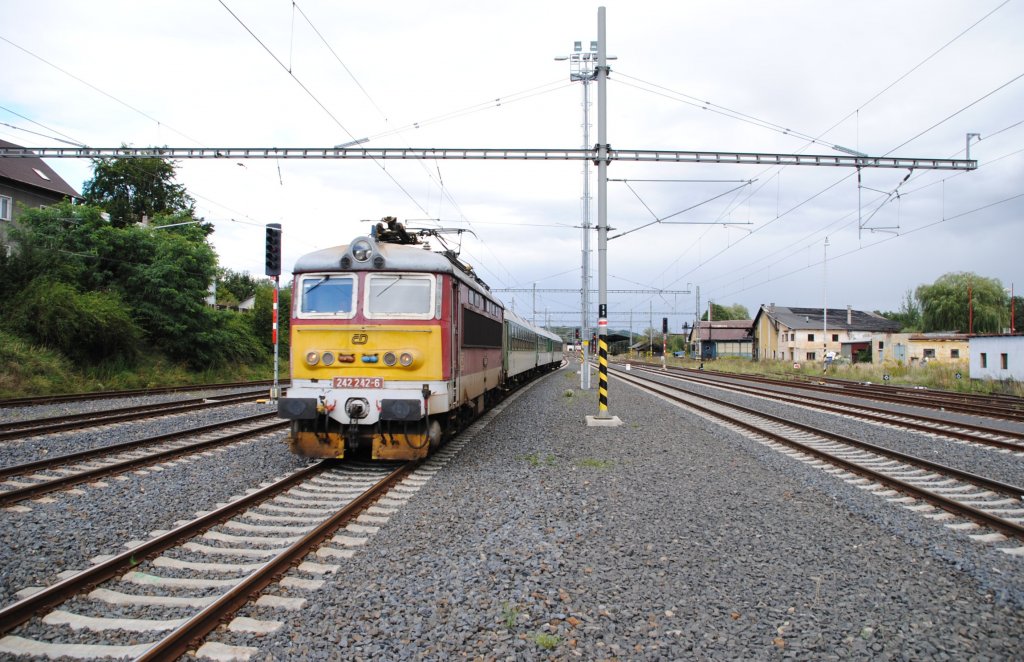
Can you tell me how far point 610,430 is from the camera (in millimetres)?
12844

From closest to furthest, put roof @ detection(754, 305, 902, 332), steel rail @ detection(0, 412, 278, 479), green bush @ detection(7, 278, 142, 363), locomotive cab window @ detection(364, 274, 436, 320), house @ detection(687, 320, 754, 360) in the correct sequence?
1. steel rail @ detection(0, 412, 278, 479)
2. locomotive cab window @ detection(364, 274, 436, 320)
3. green bush @ detection(7, 278, 142, 363)
4. roof @ detection(754, 305, 902, 332)
5. house @ detection(687, 320, 754, 360)

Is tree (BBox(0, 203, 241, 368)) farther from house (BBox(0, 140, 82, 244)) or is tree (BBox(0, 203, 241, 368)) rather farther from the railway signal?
the railway signal

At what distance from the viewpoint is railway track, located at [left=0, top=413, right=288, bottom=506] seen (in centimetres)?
707

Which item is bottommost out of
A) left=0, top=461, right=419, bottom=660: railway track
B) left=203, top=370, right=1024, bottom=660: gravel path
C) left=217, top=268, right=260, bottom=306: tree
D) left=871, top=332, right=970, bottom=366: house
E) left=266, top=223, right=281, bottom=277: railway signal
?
left=203, top=370, right=1024, bottom=660: gravel path

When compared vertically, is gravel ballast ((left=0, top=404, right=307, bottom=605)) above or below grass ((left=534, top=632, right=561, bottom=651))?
above

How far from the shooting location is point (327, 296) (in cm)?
903

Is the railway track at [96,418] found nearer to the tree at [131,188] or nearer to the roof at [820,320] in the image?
the tree at [131,188]

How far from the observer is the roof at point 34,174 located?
3231cm

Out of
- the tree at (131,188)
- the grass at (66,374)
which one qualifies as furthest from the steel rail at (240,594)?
the tree at (131,188)

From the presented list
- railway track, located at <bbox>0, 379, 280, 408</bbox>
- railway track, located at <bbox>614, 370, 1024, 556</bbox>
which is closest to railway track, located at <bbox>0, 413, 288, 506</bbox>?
railway track, located at <bbox>0, 379, 280, 408</bbox>

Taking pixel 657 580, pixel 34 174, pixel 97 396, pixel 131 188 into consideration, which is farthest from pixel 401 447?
pixel 131 188

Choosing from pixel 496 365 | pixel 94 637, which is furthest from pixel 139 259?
pixel 94 637

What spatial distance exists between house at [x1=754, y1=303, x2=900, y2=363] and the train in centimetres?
5711

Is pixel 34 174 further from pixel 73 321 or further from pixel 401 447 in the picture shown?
pixel 401 447
